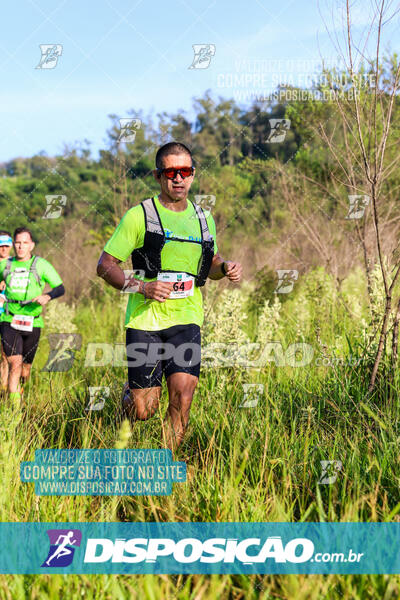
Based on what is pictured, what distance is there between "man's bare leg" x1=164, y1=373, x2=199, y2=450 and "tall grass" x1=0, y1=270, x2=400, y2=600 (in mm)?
76

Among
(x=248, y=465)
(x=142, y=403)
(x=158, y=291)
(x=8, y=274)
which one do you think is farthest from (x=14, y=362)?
(x=248, y=465)

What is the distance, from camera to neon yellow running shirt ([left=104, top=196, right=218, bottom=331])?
368 centimetres

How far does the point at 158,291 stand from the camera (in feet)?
11.6

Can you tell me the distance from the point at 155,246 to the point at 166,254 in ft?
0.31

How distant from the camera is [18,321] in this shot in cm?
605

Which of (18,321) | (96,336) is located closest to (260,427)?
(18,321)

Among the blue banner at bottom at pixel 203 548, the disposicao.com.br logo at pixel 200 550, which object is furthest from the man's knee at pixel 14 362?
the disposicao.com.br logo at pixel 200 550

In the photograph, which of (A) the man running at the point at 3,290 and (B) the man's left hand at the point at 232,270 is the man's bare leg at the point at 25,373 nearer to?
(A) the man running at the point at 3,290

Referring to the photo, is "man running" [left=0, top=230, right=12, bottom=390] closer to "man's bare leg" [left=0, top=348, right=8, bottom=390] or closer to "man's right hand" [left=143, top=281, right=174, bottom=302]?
"man's bare leg" [left=0, top=348, right=8, bottom=390]

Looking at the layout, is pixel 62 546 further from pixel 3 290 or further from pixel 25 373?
pixel 3 290

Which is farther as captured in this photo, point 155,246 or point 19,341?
point 19,341

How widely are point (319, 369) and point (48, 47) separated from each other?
4872 mm

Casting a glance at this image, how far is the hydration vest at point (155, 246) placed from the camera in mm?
3703

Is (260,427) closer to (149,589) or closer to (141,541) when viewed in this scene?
(141,541)
